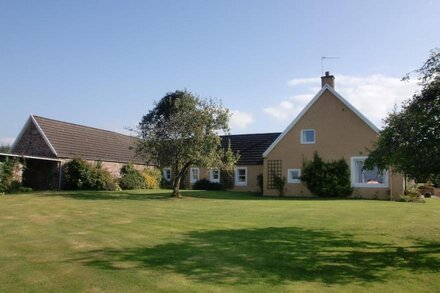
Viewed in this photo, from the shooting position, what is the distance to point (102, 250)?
937 centimetres

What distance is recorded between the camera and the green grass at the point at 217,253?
7.03m

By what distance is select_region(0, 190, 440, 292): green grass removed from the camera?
23.1 feet

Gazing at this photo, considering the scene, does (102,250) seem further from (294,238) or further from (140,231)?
(294,238)

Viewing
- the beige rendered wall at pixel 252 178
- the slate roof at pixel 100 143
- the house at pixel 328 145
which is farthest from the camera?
the beige rendered wall at pixel 252 178

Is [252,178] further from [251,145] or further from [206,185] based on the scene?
[206,185]

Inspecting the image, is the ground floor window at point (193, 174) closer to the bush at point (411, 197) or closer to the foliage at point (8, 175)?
the foliage at point (8, 175)

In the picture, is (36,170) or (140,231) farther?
(36,170)

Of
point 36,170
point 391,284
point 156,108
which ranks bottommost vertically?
point 391,284

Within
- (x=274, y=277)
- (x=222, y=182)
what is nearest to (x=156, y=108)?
(x=222, y=182)

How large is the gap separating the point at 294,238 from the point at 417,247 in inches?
112

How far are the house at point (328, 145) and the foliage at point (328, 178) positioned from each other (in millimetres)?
397

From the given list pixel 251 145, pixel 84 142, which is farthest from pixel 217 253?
pixel 251 145

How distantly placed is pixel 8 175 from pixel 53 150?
4453mm

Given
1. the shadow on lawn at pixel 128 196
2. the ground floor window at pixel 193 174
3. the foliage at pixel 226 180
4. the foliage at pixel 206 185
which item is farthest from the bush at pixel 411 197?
the ground floor window at pixel 193 174
